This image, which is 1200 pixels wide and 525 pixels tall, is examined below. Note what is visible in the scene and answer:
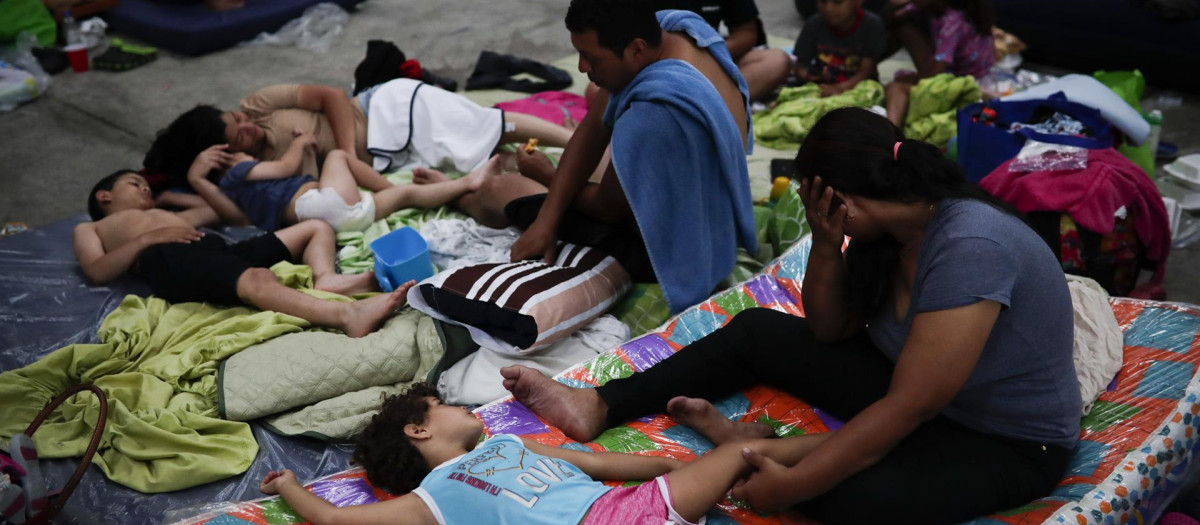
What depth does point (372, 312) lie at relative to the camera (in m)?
2.76

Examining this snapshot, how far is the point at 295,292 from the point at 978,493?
6.51ft

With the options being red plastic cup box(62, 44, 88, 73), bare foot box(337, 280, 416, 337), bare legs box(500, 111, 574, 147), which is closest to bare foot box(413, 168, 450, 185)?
bare legs box(500, 111, 574, 147)

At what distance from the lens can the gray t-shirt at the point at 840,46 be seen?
461 centimetres

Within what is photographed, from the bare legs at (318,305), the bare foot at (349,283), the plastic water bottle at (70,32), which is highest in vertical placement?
the bare legs at (318,305)

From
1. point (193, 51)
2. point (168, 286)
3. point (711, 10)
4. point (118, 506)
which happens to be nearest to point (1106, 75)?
point (711, 10)

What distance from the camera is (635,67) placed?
2701mm

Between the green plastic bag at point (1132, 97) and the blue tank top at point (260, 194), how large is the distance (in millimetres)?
3151

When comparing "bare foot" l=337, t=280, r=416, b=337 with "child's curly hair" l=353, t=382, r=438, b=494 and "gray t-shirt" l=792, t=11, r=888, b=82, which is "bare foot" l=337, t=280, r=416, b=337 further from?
"gray t-shirt" l=792, t=11, r=888, b=82

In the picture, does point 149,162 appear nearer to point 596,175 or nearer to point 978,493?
point 596,175

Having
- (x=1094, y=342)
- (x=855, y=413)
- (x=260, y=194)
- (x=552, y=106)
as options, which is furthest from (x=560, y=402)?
(x=552, y=106)

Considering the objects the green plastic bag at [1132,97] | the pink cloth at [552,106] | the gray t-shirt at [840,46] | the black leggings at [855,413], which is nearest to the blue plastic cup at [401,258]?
the black leggings at [855,413]

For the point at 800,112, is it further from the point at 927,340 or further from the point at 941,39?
the point at 927,340

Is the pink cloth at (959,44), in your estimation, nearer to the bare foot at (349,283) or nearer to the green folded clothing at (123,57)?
the bare foot at (349,283)

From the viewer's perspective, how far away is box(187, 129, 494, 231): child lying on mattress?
3438 mm
